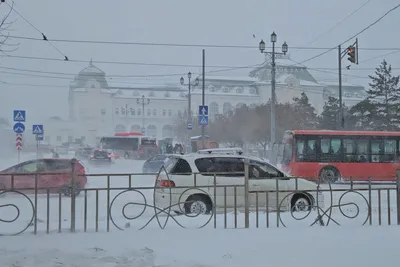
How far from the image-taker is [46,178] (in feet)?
30.0

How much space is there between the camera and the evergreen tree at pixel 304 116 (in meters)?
39.9

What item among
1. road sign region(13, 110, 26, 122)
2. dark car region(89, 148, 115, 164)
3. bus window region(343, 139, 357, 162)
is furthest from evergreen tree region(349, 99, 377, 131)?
road sign region(13, 110, 26, 122)

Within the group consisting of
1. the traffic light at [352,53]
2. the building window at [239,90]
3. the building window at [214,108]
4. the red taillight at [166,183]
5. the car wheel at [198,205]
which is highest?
the building window at [239,90]

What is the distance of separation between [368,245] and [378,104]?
109ft

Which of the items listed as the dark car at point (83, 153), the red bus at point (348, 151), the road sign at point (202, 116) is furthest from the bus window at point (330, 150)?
the dark car at point (83, 153)

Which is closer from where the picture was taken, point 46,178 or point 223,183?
point 46,178

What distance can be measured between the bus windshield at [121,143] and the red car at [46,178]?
1244 inches

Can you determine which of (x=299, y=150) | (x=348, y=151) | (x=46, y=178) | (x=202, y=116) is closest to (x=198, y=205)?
(x=46, y=178)

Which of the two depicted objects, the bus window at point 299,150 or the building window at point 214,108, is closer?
the bus window at point 299,150

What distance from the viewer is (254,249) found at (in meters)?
6.14

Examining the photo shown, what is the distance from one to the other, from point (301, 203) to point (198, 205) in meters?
1.99

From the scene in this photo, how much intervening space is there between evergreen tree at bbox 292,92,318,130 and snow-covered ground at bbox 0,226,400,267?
33208 millimetres

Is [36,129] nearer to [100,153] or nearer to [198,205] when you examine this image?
[100,153]

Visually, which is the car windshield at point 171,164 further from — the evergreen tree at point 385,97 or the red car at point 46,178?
the evergreen tree at point 385,97
